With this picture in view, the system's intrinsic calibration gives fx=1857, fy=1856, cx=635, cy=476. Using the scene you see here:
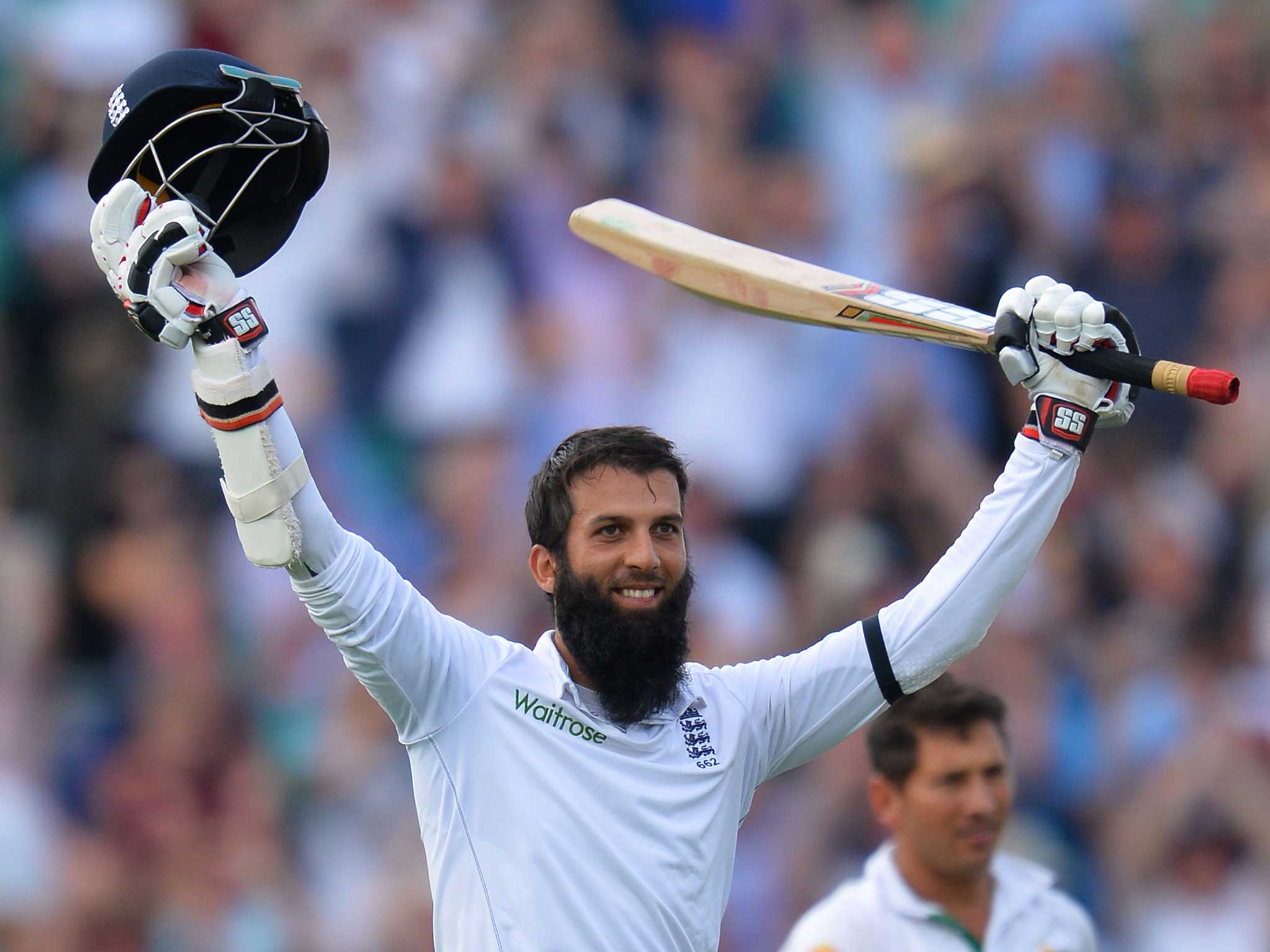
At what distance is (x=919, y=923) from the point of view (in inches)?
175

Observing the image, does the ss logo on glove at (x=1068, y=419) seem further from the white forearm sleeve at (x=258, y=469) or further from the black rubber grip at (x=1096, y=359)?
the white forearm sleeve at (x=258, y=469)

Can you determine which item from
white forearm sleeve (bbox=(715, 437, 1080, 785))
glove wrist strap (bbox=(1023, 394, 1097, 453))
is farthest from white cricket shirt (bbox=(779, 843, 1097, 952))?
glove wrist strap (bbox=(1023, 394, 1097, 453))

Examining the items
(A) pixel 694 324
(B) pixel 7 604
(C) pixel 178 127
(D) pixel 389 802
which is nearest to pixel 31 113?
(B) pixel 7 604

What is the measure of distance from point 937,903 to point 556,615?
149 cm

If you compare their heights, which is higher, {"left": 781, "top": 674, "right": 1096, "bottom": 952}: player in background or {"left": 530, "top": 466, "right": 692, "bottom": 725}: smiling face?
{"left": 530, "top": 466, "right": 692, "bottom": 725}: smiling face

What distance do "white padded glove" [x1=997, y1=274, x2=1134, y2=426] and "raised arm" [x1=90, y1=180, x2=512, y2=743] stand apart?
123 centimetres

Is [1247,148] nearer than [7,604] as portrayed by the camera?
No

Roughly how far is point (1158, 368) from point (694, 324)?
4.55 metres

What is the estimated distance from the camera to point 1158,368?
329 centimetres

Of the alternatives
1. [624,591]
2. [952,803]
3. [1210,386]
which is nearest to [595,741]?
[624,591]

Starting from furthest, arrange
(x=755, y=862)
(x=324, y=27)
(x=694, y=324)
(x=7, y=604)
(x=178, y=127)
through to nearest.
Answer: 1. (x=324, y=27)
2. (x=694, y=324)
3. (x=7, y=604)
4. (x=755, y=862)
5. (x=178, y=127)

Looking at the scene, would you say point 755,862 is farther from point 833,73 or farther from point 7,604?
point 833,73

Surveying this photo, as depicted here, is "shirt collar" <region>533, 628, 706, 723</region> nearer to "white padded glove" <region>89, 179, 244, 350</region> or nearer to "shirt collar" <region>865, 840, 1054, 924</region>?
"white padded glove" <region>89, 179, 244, 350</region>

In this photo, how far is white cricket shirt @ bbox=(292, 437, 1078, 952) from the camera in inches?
127
